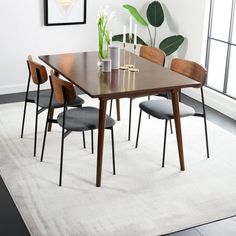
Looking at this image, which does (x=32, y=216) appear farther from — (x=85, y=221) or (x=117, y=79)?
(x=117, y=79)

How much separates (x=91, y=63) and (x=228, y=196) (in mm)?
1627

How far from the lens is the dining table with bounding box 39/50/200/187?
3.43 m

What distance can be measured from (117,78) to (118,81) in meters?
0.09

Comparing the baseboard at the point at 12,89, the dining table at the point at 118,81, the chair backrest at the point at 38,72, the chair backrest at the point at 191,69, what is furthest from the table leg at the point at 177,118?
the baseboard at the point at 12,89

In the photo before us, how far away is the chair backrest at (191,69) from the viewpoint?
157 inches

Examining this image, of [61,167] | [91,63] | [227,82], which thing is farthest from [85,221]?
[227,82]

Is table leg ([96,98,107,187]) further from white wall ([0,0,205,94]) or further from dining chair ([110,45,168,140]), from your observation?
white wall ([0,0,205,94])

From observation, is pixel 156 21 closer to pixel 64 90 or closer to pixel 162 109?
pixel 162 109

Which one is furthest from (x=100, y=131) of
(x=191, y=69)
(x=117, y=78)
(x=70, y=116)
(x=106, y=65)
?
(x=191, y=69)

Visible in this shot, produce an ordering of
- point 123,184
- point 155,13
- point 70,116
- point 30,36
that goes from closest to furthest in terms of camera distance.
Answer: point 123,184 < point 70,116 < point 30,36 < point 155,13

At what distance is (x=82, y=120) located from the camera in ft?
12.0

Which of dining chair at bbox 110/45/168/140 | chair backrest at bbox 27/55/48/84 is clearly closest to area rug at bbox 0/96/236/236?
dining chair at bbox 110/45/168/140

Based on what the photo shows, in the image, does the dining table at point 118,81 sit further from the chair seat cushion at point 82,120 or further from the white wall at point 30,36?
the white wall at point 30,36

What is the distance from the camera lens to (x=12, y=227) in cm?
310
